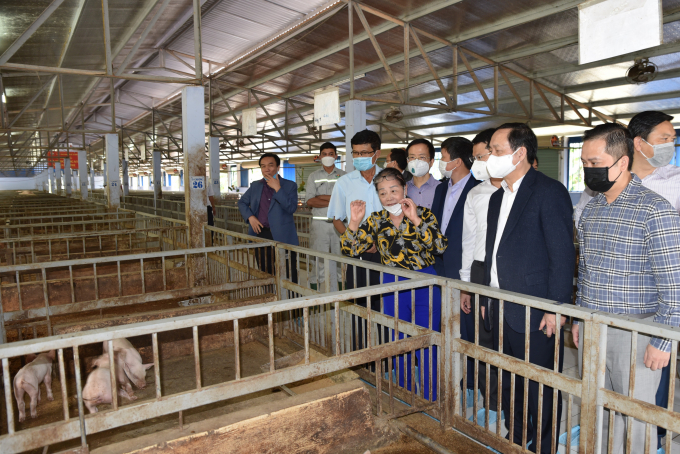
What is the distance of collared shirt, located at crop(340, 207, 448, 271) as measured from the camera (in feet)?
10.7

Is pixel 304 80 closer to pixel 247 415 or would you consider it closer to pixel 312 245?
pixel 312 245

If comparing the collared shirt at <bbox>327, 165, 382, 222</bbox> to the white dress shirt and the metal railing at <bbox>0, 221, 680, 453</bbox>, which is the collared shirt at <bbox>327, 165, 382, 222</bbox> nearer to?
the white dress shirt

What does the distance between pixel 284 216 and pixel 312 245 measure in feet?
5.18

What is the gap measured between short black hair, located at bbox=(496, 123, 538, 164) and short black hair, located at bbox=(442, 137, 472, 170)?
1.00 meters

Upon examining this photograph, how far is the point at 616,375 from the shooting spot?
2445 mm

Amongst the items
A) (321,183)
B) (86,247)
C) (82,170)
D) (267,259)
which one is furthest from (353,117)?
(82,170)

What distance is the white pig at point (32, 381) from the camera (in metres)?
3.33

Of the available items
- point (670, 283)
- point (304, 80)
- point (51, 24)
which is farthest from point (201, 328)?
point (304, 80)

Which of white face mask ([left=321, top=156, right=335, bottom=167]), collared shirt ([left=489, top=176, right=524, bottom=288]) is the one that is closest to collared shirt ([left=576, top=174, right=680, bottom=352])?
collared shirt ([left=489, top=176, right=524, bottom=288])

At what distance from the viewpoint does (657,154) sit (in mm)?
3189

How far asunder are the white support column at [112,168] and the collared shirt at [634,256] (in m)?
16.9

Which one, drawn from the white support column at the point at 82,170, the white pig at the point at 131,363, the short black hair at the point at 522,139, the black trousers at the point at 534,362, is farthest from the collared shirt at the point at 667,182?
the white support column at the point at 82,170

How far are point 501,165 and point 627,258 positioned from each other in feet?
2.79

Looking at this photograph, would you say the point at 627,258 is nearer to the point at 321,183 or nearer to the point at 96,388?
the point at 96,388
